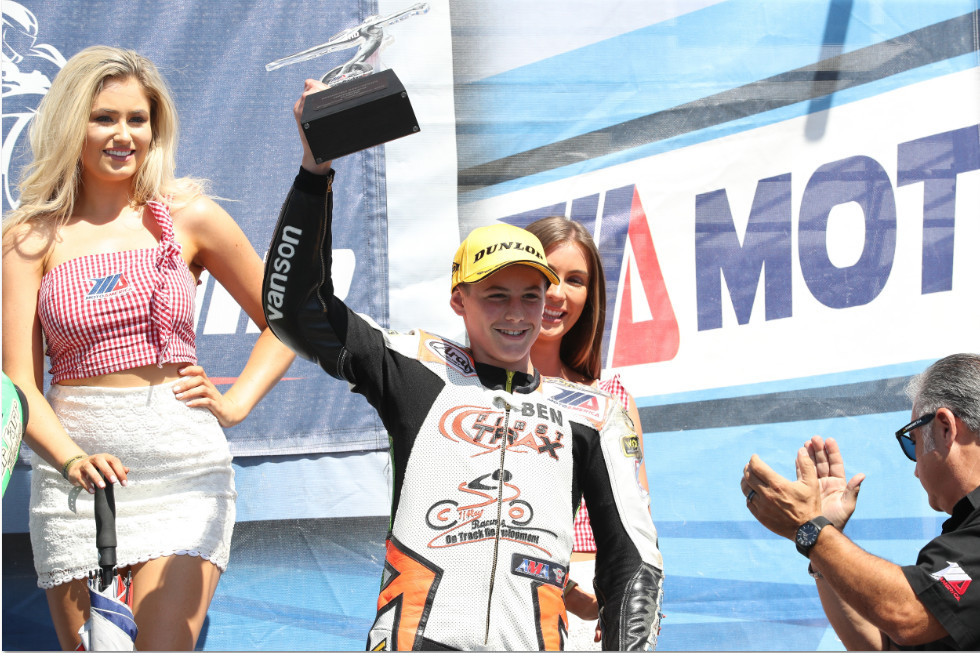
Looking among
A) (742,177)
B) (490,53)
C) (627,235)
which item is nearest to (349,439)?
(627,235)

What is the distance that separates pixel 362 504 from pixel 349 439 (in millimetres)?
226

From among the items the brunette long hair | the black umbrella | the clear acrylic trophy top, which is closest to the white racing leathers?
the black umbrella

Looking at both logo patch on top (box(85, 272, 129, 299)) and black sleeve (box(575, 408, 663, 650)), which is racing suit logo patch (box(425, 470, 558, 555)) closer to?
black sleeve (box(575, 408, 663, 650))

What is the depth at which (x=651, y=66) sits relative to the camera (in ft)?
10.6

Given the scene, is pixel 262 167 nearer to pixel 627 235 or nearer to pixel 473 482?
pixel 627 235

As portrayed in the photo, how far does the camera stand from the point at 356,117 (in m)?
1.73

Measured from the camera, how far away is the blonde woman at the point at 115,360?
7.05 feet

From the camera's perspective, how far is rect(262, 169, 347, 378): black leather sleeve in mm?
1760

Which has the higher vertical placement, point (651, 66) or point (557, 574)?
point (651, 66)

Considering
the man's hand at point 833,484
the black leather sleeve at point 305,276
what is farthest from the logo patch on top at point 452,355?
the man's hand at point 833,484

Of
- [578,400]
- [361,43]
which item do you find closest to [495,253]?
[578,400]

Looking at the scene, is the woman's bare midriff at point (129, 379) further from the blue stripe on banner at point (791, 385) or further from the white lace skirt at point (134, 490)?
the blue stripe on banner at point (791, 385)

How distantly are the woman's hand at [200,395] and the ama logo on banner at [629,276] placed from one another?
4.27ft

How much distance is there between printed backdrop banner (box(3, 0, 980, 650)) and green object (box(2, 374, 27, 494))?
1.41 m
